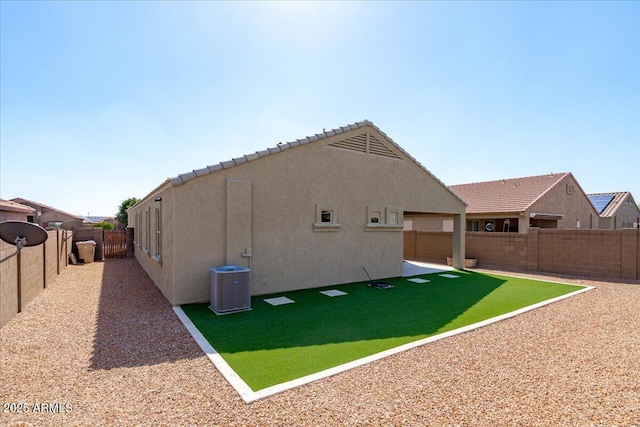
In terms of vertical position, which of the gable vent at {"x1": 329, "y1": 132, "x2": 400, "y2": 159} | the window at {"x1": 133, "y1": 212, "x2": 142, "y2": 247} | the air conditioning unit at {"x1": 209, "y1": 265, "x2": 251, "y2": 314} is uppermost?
the gable vent at {"x1": 329, "y1": 132, "x2": 400, "y2": 159}

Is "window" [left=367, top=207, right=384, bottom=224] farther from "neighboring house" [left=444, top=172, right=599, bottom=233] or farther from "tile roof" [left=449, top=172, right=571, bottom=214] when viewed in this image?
"neighboring house" [left=444, top=172, right=599, bottom=233]

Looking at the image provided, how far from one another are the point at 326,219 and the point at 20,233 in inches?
322

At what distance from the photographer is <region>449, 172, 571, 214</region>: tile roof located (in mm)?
23453

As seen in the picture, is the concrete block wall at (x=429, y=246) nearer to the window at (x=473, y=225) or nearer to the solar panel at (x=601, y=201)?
the window at (x=473, y=225)

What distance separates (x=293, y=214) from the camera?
34.5ft

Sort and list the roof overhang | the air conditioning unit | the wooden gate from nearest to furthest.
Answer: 1. the air conditioning unit
2. the wooden gate
3. the roof overhang

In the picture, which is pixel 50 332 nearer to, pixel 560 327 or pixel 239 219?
pixel 239 219

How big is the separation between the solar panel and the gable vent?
3200 cm

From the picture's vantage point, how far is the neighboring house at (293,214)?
873 centimetres

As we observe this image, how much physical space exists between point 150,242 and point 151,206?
1446mm

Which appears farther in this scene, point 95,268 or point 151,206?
point 95,268

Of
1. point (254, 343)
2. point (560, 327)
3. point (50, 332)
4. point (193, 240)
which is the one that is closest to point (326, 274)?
point (193, 240)

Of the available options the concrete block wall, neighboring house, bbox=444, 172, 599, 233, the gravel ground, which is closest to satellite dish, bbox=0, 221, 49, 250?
the gravel ground

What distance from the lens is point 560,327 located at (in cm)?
726
